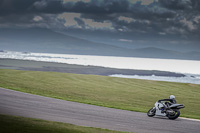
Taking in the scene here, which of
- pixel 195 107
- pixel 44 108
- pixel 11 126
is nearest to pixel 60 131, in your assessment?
pixel 11 126

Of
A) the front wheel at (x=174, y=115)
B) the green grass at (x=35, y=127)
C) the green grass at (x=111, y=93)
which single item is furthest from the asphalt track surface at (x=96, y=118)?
the green grass at (x=111, y=93)

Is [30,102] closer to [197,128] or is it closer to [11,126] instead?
[11,126]

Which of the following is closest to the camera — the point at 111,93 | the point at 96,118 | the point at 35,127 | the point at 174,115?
the point at 35,127

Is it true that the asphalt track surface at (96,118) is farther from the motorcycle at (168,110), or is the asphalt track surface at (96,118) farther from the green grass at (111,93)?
the green grass at (111,93)

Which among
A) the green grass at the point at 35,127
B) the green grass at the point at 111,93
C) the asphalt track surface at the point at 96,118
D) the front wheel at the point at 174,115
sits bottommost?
the green grass at the point at 35,127

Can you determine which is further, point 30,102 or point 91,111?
point 30,102

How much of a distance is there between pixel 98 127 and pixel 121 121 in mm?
Result: 2136

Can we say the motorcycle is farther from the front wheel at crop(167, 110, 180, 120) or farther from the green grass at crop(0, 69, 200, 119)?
the green grass at crop(0, 69, 200, 119)

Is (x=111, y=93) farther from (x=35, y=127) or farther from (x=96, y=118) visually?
(x=35, y=127)

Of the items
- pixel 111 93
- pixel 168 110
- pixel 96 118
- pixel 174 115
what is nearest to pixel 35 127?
pixel 96 118

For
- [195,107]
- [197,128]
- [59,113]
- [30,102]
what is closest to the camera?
[197,128]

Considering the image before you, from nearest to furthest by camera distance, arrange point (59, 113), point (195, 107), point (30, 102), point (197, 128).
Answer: point (197, 128), point (59, 113), point (30, 102), point (195, 107)

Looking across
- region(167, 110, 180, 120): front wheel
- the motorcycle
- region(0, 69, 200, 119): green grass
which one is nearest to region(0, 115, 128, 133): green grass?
the motorcycle

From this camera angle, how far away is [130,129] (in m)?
12.0
